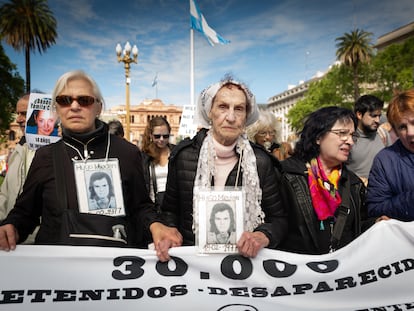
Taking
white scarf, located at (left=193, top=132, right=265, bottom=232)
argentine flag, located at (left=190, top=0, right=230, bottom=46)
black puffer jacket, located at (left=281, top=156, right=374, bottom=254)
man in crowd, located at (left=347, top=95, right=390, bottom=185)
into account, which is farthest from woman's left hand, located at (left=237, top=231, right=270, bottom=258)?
argentine flag, located at (left=190, top=0, right=230, bottom=46)

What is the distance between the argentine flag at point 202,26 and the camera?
47.1ft

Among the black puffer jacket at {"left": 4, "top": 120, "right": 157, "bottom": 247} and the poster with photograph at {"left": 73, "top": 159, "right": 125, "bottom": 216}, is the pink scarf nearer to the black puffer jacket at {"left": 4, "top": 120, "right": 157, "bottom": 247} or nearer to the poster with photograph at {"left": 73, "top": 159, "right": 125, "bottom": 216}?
the black puffer jacket at {"left": 4, "top": 120, "right": 157, "bottom": 247}

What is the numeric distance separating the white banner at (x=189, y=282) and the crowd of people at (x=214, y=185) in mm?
97

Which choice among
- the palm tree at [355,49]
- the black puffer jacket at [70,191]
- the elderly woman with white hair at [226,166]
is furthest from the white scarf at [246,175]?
the palm tree at [355,49]

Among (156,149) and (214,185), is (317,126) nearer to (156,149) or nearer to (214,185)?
(214,185)

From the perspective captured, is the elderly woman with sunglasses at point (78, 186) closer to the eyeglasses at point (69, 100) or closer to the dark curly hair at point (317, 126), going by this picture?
the eyeglasses at point (69, 100)

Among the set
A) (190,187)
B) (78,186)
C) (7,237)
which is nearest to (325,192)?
(190,187)

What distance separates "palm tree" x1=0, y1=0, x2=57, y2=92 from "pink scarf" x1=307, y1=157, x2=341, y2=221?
27055 mm

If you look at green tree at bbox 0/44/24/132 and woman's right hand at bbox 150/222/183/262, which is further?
green tree at bbox 0/44/24/132

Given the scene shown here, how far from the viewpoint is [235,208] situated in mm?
1978

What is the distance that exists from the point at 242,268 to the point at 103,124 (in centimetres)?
120

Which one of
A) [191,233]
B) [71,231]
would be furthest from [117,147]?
[191,233]

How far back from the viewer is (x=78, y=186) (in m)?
2.15

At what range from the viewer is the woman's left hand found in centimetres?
200
